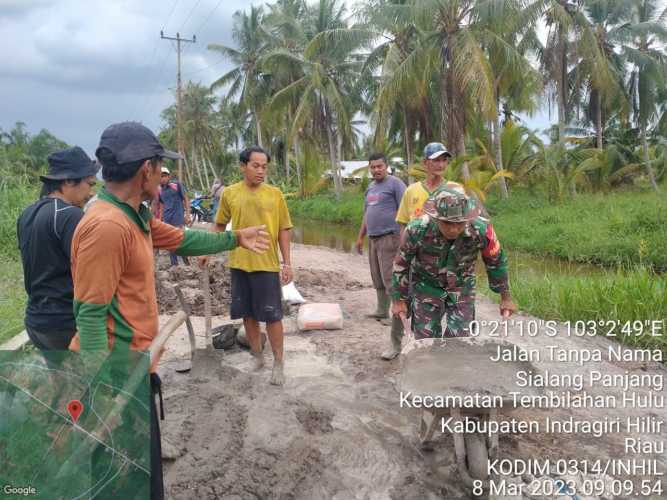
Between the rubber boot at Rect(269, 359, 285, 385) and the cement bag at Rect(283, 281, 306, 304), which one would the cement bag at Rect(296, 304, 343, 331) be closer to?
the cement bag at Rect(283, 281, 306, 304)

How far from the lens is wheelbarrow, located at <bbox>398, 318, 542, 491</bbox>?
2496mm

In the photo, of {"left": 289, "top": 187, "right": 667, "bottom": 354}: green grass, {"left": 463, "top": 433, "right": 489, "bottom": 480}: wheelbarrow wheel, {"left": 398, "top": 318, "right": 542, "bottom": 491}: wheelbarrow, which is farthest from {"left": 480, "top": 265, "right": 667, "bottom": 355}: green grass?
{"left": 463, "top": 433, "right": 489, "bottom": 480}: wheelbarrow wheel

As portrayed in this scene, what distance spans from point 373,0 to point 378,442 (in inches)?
703

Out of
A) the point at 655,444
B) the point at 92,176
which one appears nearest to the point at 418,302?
the point at 655,444

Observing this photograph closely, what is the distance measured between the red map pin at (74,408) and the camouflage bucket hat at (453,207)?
6.15 feet

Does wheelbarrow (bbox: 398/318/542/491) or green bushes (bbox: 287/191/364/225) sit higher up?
wheelbarrow (bbox: 398/318/542/491)

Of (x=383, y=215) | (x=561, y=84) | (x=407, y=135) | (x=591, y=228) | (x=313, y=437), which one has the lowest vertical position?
(x=591, y=228)

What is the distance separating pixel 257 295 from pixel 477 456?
6.39ft

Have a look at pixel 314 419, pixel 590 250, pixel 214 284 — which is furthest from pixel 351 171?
pixel 314 419

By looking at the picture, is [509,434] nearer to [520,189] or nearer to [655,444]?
[655,444]

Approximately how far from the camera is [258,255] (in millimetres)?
3807

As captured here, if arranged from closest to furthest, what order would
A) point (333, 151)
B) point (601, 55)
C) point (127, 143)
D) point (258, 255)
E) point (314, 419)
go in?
point (127, 143) < point (314, 419) < point (258, 255) < point (601, 55) < point (333, 151)

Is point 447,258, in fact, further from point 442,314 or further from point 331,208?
point 331,208

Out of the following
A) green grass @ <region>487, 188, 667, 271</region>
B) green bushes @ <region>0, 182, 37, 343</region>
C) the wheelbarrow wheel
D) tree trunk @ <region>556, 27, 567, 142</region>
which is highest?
tree trunk @ <region>556, 27, 567, 142</region>
